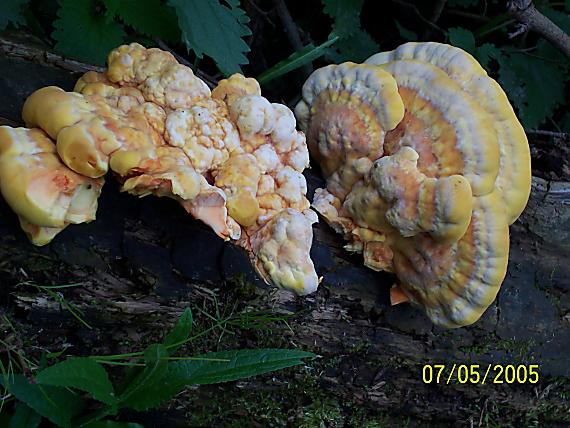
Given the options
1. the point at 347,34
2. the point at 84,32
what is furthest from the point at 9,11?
the point at 347,34

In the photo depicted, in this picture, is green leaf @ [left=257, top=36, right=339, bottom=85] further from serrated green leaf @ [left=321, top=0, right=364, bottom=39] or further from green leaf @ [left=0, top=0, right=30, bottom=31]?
green leaf @ [left=0, top=0, right=30, bottom=31]

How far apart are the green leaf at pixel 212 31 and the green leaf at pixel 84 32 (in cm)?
43

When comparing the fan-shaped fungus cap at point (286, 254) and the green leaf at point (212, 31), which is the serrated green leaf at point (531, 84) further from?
the fan-shaped fungus cap at point (286, 254)

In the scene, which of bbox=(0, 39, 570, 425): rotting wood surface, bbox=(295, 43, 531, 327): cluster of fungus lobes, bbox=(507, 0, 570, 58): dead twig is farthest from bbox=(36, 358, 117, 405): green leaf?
bbox=(507, 0, 570, 58): dead twig

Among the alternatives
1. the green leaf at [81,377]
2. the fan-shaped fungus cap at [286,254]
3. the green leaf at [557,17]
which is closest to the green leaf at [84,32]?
the fan-shaped fungus cap at [286,254]

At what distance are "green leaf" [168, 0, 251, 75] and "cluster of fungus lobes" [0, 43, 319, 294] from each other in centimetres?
25

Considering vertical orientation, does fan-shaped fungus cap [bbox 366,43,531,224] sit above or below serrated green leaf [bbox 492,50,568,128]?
above

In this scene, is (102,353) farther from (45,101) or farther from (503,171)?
(503,171)

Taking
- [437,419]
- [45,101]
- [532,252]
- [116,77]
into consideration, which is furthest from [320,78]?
[437,419]

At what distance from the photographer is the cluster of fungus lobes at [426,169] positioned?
2.35 meters

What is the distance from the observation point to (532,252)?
2.99 m

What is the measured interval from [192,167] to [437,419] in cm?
205

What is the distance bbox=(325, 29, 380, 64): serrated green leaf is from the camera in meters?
3.73

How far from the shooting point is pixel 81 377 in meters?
2.10
